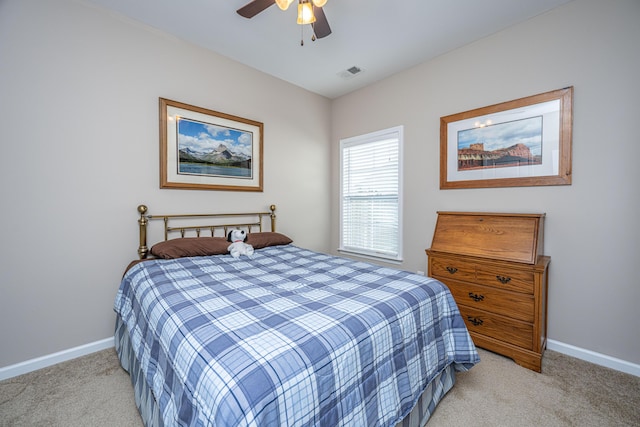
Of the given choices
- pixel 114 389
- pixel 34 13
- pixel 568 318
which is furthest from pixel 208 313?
pixel 568 318

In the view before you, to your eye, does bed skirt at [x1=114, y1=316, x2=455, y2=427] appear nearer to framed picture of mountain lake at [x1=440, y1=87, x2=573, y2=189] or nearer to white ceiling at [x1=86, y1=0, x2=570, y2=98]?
framed picture of mountain lake at [x1=440, y1=87, x2=573, y2=189]

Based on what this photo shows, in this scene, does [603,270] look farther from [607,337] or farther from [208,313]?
[208,313]

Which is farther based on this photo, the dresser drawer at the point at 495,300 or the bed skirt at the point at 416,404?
the dresser drawer at the point at 495,300

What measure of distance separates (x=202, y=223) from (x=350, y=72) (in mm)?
2447

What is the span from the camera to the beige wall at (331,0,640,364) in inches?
75.2

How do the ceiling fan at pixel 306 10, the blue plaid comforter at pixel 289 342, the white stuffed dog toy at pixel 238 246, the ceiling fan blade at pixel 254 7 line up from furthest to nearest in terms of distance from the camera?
1. the white stuffed dog toy at pixel 238 246
2. the ceiling fan blade at pixel 254 7
3. the ceiling fan at pixel 306 10
4. the blue plaid comforter at pixel 289 342

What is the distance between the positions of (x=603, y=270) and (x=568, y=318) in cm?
46

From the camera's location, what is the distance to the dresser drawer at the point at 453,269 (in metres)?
2.25

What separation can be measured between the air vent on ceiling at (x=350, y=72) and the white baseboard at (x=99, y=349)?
328 cm

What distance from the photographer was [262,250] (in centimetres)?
275

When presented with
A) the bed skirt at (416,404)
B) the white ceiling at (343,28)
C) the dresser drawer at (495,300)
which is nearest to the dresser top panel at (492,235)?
the dresser drawer at (495,300)

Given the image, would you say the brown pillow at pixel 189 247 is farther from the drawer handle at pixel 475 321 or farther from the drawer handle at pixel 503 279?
the drawer handle at pixel 503 279

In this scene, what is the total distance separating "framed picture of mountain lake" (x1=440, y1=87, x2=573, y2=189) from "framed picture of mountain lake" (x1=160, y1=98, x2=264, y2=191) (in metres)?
2.14

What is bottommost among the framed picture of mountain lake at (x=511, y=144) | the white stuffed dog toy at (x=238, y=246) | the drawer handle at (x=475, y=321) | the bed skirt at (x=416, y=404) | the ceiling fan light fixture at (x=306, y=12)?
the bed skirt at (x=416, y=404)
